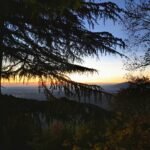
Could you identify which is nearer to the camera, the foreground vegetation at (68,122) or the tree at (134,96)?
the foreground vegetation at (68,122)

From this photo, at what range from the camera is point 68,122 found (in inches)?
567

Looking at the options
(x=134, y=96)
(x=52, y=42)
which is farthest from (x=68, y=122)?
(x=134, y=96)

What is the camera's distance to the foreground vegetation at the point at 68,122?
1374 cm

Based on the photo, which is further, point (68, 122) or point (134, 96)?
point (134, 96)

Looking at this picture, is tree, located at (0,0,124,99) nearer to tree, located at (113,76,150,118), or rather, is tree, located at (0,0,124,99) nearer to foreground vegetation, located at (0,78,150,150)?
foreground vegetation, located at (0,78,150,150)

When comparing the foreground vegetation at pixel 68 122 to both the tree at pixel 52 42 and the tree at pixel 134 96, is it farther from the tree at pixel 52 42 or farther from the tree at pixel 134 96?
the tree at pixel 134 96

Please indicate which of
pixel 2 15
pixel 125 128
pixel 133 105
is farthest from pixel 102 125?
pixel 133 105

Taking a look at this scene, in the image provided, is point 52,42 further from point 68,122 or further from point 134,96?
point 134,96

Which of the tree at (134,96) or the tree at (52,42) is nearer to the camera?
the tree at (52,42)

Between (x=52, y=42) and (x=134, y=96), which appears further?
(x=134, y=96)

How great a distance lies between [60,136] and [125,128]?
3426 mm

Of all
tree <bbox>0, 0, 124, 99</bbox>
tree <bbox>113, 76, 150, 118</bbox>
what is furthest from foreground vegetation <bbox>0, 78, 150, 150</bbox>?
tree <bbox>113, 76, 150, 118</bbox>

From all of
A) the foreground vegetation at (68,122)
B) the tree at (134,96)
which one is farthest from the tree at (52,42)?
the tree at (134,96)

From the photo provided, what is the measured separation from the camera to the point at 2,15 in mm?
13898
